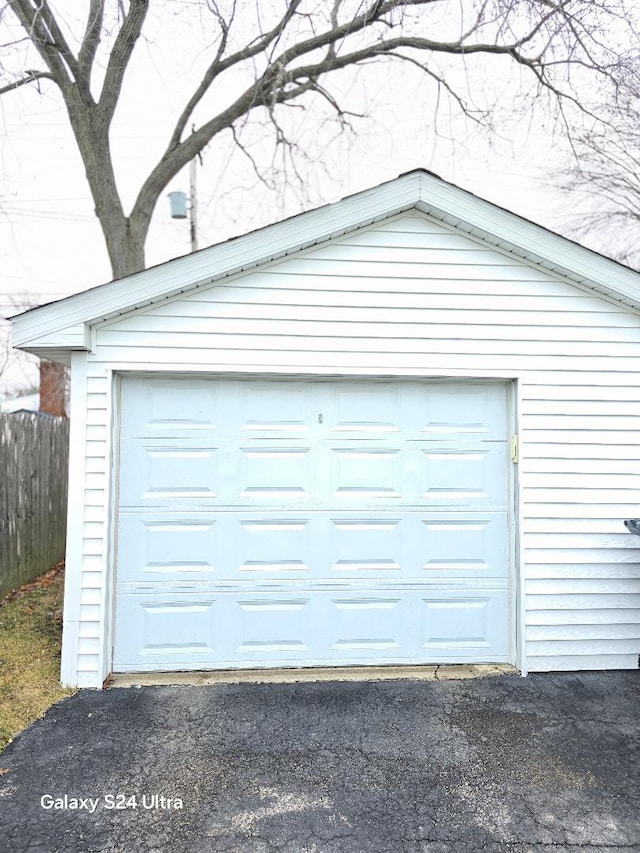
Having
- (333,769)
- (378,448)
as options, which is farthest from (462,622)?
(333,769)

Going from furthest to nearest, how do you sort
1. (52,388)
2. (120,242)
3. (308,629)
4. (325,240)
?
1. (52,388)
2. (120,242)
3. (308,629)
4. (325,240)

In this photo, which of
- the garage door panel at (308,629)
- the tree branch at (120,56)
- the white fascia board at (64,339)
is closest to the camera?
the white fascia board at (64,339)

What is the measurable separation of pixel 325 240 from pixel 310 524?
2105 millimetres

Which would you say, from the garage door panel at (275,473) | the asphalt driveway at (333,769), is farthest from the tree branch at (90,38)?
the asphalt driveway at (333,769)

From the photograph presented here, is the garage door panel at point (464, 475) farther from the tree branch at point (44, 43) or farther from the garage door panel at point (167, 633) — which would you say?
the tree branch at point (44, 43)

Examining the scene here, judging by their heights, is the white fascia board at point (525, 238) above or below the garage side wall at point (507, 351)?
above

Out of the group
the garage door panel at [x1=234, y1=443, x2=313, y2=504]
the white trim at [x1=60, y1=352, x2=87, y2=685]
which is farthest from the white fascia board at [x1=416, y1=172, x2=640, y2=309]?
the white trim at [x1=60, y1=352, x2=87, y2=685]

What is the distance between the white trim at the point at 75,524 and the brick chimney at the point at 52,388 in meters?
19.9

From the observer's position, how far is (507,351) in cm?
464

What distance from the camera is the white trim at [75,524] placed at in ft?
14.1

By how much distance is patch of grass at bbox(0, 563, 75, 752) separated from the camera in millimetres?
3924

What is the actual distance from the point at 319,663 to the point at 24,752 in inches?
79.7

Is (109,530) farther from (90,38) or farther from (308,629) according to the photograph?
(90,38)

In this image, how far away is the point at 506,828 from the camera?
2.82 metres
